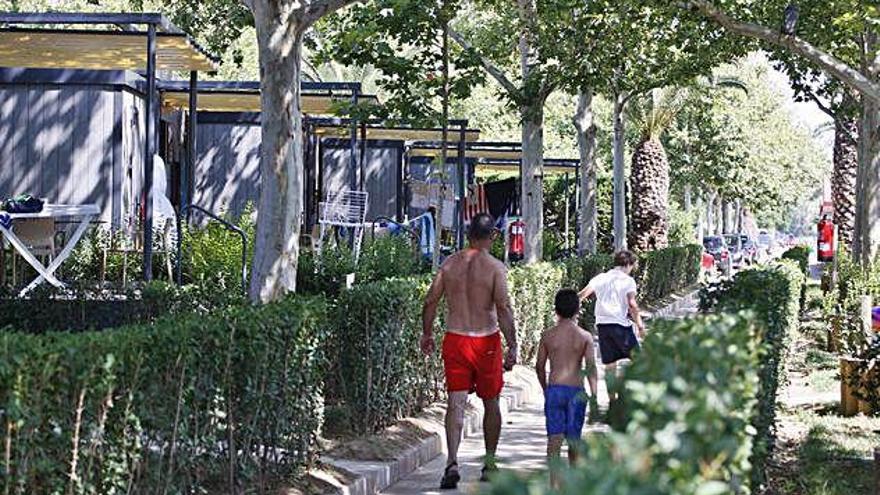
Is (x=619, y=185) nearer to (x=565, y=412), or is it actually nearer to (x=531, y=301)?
(x=531, y=301)

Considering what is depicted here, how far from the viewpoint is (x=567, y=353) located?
956cm

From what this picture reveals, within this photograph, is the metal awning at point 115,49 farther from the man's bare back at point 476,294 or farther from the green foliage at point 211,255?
the man's bare back at point 476,294

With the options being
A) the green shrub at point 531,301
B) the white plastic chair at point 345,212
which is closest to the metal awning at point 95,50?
the green shrub at point 531,301

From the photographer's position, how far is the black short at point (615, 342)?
13.2 metres

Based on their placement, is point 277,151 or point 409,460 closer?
point 409,460

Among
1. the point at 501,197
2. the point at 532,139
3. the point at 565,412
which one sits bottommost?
the point at 565,412

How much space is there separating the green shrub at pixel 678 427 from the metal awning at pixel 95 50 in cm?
1111

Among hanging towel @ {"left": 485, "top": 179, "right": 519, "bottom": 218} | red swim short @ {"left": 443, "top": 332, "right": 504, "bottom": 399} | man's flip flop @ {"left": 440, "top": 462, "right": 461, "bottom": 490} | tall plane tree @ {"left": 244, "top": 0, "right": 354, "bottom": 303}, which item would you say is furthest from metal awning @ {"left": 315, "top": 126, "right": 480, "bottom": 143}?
man's flip flop @ {"left": 440, "top": 462, "right": 461, "bottom": 490}

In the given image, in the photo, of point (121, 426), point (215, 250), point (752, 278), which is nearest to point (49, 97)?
point (215, 250)

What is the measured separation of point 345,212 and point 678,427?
19.5 metres

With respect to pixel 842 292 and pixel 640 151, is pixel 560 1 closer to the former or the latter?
pixel 842 292

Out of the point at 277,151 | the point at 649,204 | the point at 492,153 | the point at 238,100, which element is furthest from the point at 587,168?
the point at 277,151

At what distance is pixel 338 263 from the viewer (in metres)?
17.0

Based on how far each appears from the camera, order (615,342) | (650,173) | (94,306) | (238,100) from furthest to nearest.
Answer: (650,173), (238,100), (615,342), (94,306)
